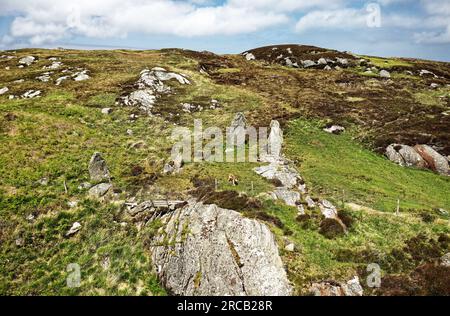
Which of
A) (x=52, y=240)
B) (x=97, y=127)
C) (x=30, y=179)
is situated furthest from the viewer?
(x=97, y=127)

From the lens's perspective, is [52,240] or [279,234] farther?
[52,240]

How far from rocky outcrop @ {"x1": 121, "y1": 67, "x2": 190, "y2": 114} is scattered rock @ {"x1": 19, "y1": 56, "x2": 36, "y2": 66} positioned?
30.0 m

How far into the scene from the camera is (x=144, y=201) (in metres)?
29.8

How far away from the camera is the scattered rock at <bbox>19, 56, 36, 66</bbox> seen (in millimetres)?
77875

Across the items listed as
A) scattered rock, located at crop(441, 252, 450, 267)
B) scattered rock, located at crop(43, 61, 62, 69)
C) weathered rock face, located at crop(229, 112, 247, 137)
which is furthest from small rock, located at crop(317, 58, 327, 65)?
scattered rock, located at crop(441, 252, 450, 267)

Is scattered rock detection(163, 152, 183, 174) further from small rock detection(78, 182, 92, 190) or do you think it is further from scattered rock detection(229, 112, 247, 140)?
scattered rock detection(229, 112, 247, 140)

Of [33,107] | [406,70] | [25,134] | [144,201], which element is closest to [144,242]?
[144,201]

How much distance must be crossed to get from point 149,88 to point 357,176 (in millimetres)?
40475

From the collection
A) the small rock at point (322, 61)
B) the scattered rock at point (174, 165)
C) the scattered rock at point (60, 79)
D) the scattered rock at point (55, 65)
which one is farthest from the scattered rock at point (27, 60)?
the small rock at point (322, 61)

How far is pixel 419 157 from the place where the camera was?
146 feet

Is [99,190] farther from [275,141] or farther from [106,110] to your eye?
[106,110]
